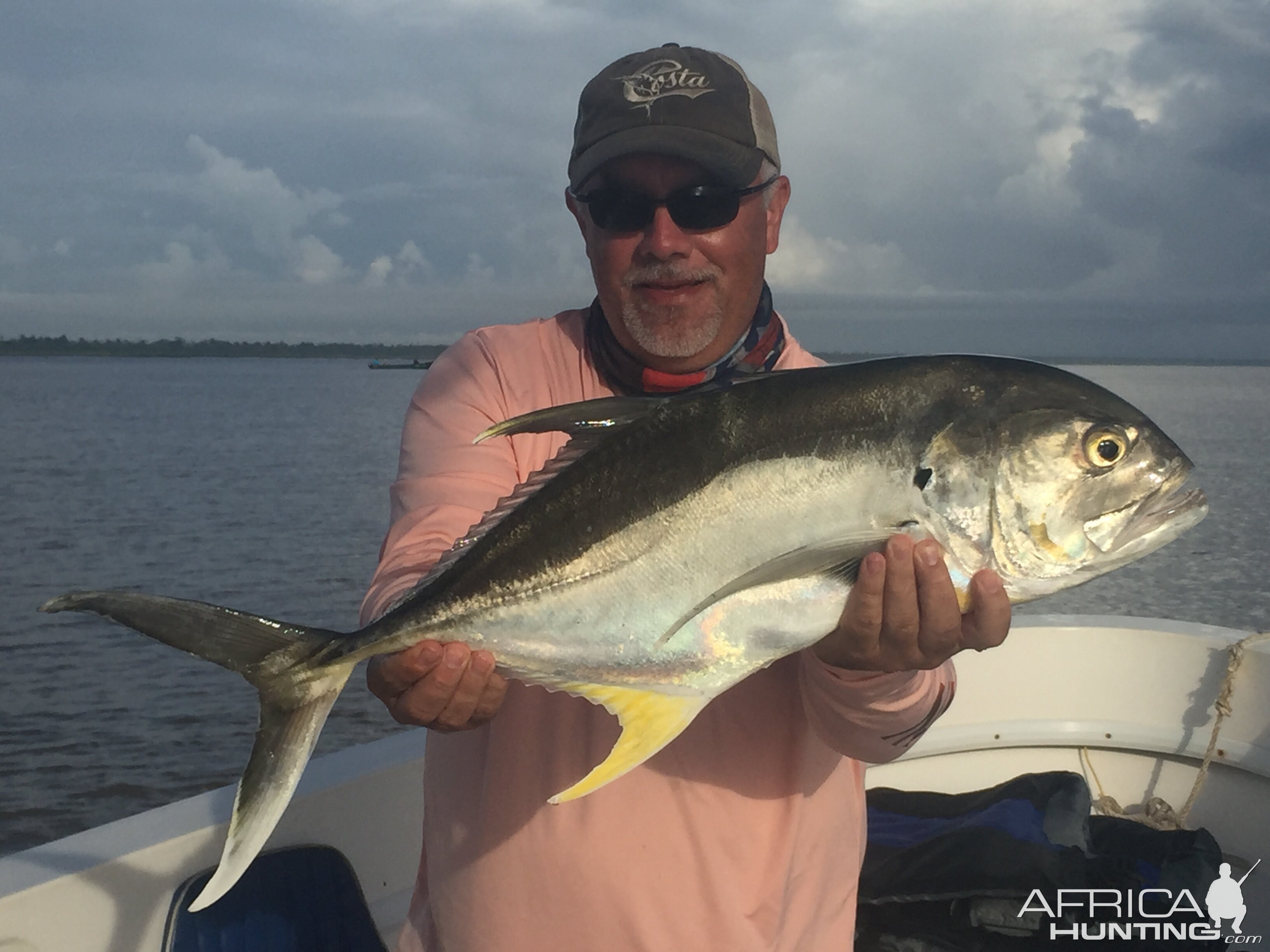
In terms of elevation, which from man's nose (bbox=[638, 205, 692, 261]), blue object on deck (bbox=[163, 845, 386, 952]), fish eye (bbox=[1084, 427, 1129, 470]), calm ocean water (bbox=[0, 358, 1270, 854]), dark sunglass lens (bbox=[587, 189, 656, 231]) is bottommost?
calm ocean water (bbox=[0, 358, 1270, 854])

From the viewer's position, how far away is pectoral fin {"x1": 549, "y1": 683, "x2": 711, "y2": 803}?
190 cm

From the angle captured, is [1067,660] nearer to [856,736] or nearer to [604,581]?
[856,736]

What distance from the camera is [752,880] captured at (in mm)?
2254

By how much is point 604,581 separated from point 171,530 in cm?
1807

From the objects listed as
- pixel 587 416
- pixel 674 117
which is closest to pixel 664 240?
pixel 674 117

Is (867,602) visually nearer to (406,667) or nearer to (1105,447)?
(1105,447)

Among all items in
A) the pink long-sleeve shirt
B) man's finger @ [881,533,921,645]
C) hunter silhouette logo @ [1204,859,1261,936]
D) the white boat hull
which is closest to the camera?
man's finger @ [881,533,921,645]

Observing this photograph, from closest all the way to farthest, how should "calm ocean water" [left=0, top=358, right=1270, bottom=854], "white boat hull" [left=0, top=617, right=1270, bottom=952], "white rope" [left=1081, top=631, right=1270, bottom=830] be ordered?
"white boat hull" [left=0, top=617, right=1270, bottom=952]
"white rope" [left=1081, top=631, right=1270, bottom=830]
"calm ocean water" [left=0, top=358, right=1270, bottom=854]

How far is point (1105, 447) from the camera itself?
1.87 meters

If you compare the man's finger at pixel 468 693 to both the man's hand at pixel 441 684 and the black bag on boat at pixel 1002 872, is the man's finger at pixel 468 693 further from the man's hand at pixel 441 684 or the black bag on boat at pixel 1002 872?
the black bag on boat at pixel 1002 872

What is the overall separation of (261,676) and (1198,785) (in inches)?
173

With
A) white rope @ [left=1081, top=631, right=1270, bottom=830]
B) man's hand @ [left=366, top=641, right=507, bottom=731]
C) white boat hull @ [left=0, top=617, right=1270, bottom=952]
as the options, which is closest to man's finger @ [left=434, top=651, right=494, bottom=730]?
man's hand @ [left=366, top=641, right=507, bottom=731]

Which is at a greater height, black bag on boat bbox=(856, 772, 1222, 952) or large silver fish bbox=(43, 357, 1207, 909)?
large silver fish bbox=(43, 357, 1207, 909)
